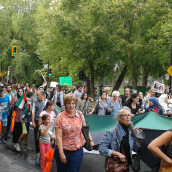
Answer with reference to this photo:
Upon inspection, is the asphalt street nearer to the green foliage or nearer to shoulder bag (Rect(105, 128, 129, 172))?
shoulder bag (Rect(105, 128, 129, 172))

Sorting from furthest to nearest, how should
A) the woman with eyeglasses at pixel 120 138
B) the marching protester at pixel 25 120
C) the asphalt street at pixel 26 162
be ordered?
the marching protester at pixel 25 120 < the asphalt street at pixel 26 162 < the woman with eyeglasses at pixel 120 138

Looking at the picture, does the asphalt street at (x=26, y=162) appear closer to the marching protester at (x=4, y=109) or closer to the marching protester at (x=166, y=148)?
the marching protester at (x=4, y=109)

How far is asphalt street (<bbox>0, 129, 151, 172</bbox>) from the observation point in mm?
6550

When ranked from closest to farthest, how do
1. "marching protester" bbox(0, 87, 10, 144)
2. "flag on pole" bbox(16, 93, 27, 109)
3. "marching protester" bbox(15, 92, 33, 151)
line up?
"marching protester" bbox(15, 92, 33, 151) → "flag on pole" bbox(16, 93, 27, 109) → "marching protester" bbox(0, 87, 10, 144)

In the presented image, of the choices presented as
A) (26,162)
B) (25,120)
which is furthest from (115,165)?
(25,120)

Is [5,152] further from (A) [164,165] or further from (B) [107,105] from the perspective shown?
(A) [164,165]

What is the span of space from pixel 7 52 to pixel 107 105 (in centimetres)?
4018

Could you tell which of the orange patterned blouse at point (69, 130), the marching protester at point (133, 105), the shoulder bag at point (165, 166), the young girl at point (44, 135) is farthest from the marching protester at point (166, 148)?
the marching protester at point (133, 105)

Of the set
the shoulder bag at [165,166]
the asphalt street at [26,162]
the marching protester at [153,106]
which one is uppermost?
the marching protester at [153,106]

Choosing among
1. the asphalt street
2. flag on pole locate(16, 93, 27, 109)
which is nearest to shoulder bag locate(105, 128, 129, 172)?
the asphalt street

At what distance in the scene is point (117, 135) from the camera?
382 cm

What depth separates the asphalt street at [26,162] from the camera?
655 centimetres

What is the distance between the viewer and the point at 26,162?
23.2 feet

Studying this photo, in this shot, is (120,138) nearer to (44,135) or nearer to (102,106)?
(44,135)
